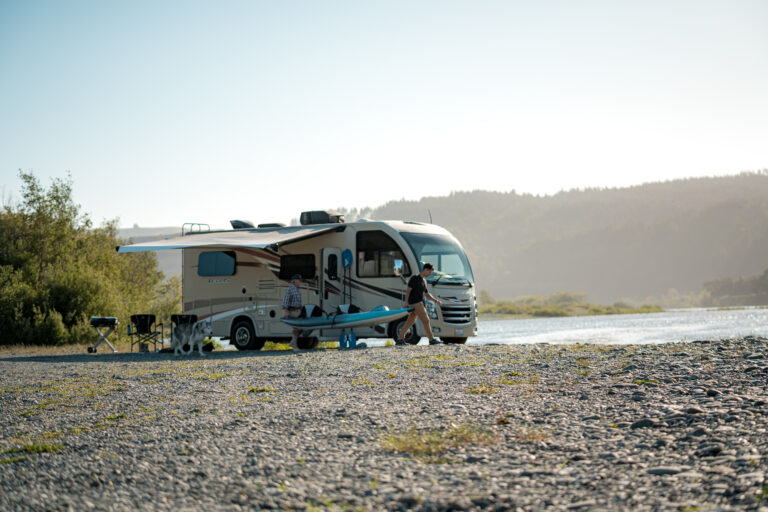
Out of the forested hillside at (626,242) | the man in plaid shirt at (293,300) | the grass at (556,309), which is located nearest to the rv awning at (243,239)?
the man in plaid shirt at (293,300)

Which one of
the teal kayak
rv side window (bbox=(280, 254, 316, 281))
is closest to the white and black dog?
the teal kayak

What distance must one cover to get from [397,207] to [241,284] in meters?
83.8

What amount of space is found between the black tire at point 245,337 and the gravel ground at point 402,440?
7.58 meters

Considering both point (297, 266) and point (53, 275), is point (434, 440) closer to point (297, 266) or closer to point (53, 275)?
point (297, 266)

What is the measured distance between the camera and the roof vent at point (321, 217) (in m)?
18.1

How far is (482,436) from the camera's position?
18.6 feet

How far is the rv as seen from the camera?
16.8 meters

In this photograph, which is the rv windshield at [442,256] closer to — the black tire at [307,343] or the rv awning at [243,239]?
the rv awning at [243,239]

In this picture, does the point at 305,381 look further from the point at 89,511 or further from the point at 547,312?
the point at 547,312

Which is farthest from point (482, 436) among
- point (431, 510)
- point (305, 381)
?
point (305, 381)

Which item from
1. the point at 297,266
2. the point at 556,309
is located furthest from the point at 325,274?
the point at 556,309

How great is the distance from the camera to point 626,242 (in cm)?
13438

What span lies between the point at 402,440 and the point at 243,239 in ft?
41.0

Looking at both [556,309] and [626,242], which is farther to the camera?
[626,242]
